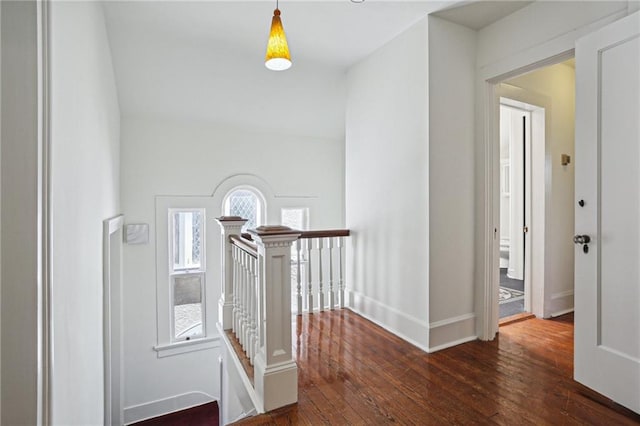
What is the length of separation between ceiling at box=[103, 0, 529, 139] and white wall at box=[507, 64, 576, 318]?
115 cm

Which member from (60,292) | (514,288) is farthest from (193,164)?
(514,288)

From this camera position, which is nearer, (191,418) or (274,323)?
(274,323)

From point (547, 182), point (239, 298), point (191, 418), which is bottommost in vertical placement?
point (191, 418)

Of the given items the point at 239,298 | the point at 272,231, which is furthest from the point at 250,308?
the point at 272,231

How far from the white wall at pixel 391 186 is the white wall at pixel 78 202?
7.29ft

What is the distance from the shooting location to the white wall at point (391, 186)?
8.38 feet

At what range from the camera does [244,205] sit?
4547mm

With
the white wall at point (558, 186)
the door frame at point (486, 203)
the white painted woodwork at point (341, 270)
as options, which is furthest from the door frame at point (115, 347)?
the white wall at point (558, 186)

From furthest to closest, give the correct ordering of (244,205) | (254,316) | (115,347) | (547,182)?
(244,205)
(115,347)
(547,182)
(254,316)

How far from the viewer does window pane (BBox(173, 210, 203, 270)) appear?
414 centimetres

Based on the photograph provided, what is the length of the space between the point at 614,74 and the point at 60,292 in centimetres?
291

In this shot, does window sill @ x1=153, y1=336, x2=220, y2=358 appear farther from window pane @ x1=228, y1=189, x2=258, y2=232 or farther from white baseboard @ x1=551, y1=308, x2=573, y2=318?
white baseboard @ x1=551, y1=308, x2=573, y2=318

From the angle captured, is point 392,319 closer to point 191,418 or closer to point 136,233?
point 191,418

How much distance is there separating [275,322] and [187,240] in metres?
2.81
